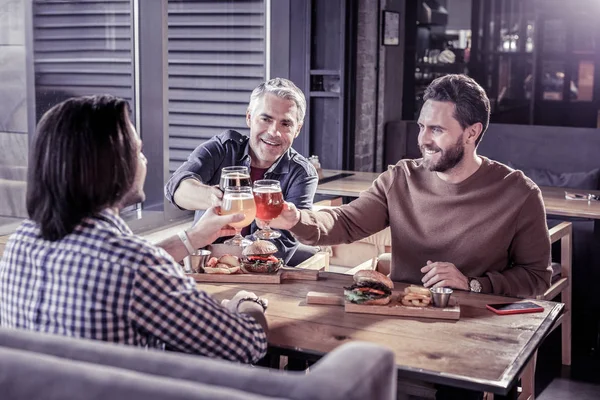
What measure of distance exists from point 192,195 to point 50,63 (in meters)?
1.94

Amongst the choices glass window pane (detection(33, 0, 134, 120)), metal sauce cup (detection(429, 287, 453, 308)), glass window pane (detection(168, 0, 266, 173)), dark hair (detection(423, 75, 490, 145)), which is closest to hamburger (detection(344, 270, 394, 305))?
metal sauce cup (detection(429, 287, 453, 308))

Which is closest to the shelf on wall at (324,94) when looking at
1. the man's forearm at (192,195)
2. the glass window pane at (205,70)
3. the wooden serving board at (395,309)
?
the glass window pane at (205,70)

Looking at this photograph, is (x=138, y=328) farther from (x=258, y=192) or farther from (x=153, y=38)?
(x=153, y=38)

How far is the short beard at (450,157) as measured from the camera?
8.77 ft

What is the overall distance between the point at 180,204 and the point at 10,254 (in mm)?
1375

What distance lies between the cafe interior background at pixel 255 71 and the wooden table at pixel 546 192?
0.26 meters

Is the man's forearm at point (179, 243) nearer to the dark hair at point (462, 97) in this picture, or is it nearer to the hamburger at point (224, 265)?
the hamburger at point (224, 265)

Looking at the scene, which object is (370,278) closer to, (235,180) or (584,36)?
(235,180)

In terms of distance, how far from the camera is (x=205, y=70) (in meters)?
5.81

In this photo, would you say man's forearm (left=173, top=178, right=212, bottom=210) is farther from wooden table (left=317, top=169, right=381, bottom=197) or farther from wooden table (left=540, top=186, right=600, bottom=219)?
wooden table (left=540, top=186, right=600, bottom=219)

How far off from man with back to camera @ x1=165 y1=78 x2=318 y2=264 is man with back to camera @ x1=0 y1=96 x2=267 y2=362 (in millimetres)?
1448

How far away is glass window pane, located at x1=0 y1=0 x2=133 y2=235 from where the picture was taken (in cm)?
408

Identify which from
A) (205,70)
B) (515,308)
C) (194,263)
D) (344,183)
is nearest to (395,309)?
(515,308)

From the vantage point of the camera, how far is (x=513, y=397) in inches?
81.7
